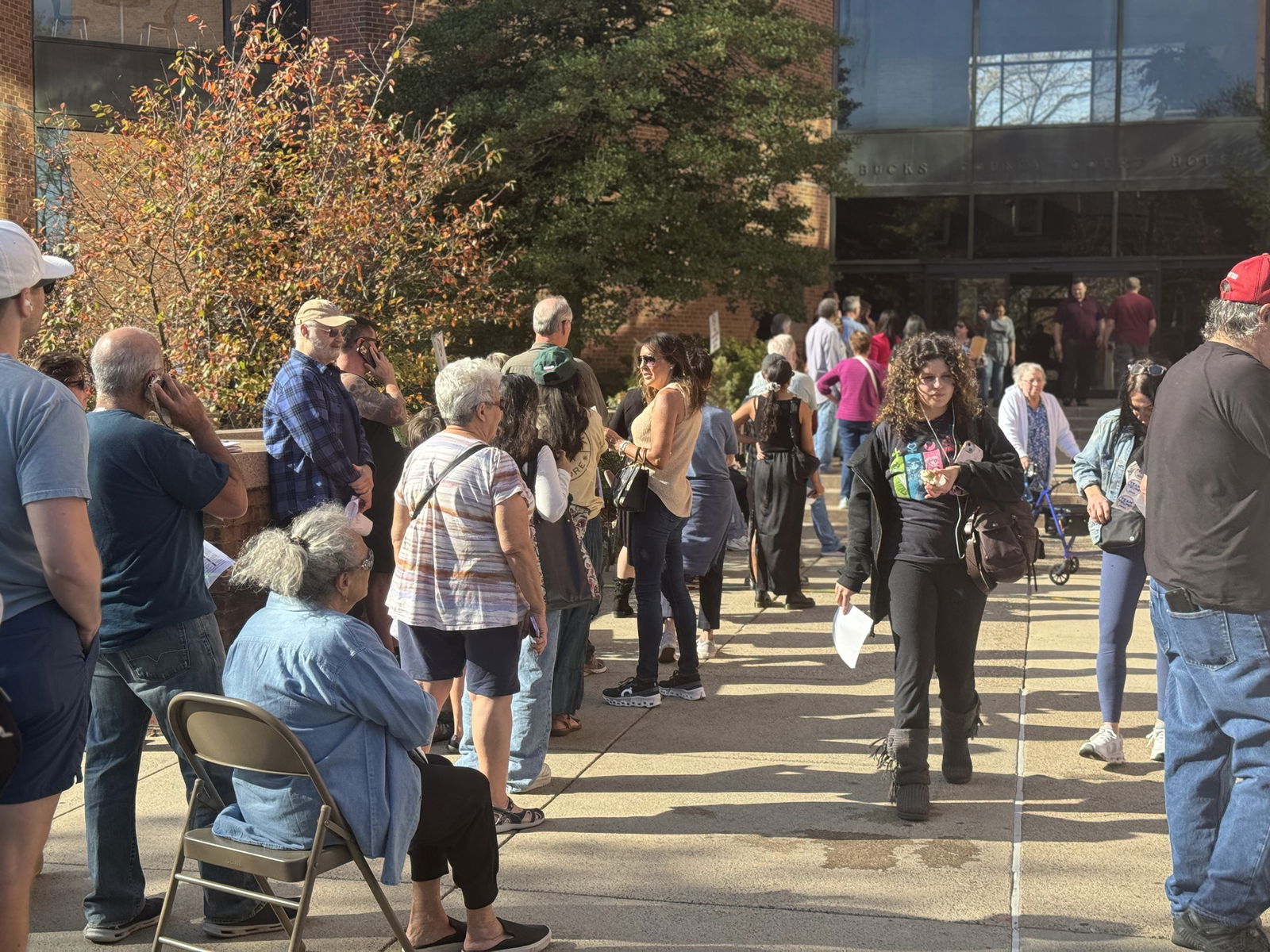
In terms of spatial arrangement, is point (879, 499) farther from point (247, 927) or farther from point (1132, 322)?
point (1132, 322)

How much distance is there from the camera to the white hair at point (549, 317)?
688 centimetres

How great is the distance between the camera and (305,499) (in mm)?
6191

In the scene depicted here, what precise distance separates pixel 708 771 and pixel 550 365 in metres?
1.91

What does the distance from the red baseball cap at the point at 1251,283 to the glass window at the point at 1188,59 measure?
21.2 m

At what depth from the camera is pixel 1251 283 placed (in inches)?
164

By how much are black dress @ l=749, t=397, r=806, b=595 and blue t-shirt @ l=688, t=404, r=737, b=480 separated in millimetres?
1095

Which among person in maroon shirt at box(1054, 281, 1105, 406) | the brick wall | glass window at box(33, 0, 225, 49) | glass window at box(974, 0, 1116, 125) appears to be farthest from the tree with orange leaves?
glass window at box(974, 0, 1116, 125)

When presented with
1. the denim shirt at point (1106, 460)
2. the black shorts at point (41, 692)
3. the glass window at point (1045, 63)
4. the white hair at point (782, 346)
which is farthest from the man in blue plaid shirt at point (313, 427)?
the glass window at point (1045, 63)

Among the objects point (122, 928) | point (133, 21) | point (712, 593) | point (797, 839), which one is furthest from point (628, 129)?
point (122, 928)

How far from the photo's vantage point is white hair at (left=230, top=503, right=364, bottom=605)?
12.2 feet

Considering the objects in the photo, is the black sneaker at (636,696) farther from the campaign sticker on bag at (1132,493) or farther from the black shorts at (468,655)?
the campaign sticker on bag at (1132,493)

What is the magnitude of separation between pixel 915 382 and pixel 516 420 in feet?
5.32

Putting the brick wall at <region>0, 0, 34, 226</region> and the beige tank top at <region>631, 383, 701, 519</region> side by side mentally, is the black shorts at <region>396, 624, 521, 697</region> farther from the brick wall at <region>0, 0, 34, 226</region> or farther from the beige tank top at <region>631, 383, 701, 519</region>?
the brick wall at <region>0, 0, 34, 226</region>

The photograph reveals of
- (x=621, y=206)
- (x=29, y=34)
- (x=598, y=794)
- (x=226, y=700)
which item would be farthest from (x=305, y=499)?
(x=29, y=34)
